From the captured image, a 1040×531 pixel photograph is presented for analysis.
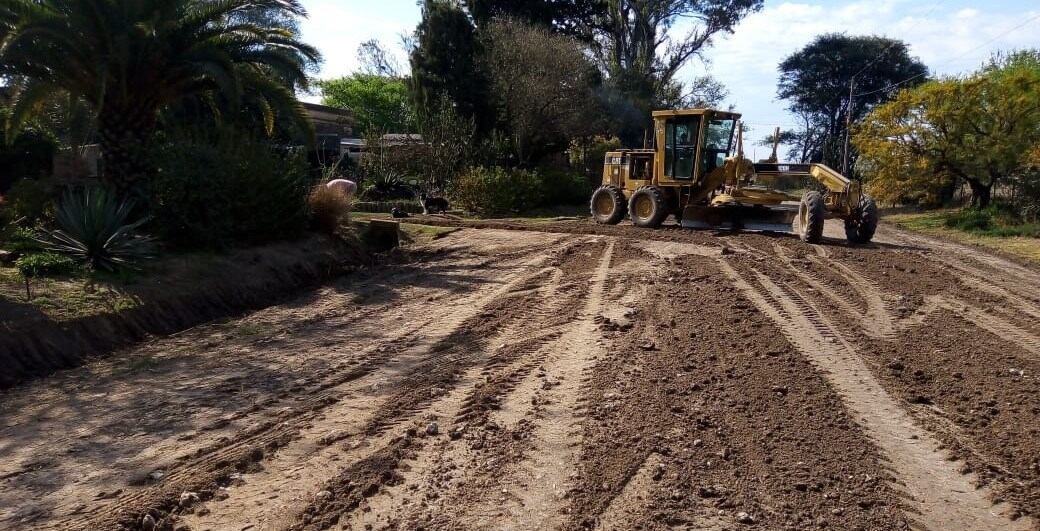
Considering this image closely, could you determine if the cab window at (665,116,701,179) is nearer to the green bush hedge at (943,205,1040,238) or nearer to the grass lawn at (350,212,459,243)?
the grass lawn at (350,212,459,243)

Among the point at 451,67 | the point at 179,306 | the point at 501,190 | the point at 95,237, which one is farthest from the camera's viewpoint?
the point at 451,67

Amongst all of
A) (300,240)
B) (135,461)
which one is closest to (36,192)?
(300,240)

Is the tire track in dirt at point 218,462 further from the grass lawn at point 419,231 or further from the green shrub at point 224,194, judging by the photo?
the grass lawn at point 419,231

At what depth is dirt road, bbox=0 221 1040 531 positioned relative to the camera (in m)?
4.25

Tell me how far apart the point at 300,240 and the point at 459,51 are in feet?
63.2

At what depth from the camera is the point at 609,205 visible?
65.6 feet

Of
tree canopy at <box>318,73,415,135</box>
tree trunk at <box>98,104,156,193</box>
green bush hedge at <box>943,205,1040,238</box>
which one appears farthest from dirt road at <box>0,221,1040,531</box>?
tree canopy at <box>318,73,415,135</box>

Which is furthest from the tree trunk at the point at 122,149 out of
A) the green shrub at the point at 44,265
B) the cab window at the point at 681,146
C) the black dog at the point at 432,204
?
the black dog at the point at 432,204

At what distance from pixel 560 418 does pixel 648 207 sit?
13174 mm

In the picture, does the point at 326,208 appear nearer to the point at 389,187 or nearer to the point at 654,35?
the point at 389,187

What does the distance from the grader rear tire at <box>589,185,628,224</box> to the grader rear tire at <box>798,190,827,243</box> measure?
526 cm

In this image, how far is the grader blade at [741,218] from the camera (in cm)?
1624

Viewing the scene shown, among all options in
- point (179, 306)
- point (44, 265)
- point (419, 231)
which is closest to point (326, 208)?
point (419, 231)

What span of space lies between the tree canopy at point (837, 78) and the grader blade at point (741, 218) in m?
40.5
